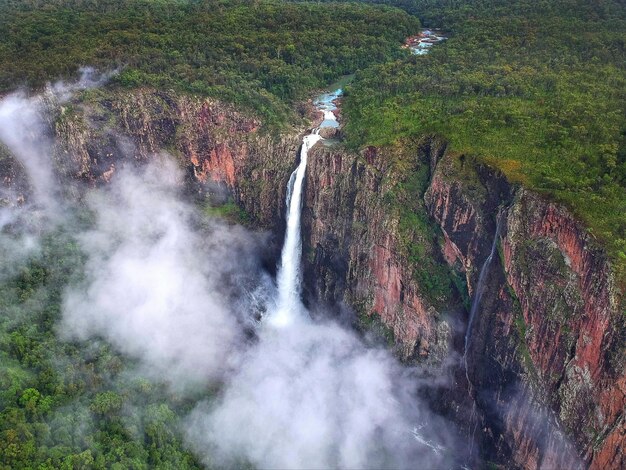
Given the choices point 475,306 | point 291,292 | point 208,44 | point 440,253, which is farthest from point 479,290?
point 208,44

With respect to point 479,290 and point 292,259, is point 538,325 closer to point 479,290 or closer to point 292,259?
point 479,290

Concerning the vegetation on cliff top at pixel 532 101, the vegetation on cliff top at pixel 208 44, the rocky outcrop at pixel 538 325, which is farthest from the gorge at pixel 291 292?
the vegetation on cliff top at pixel 208 44

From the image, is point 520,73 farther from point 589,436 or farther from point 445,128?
point 589,436

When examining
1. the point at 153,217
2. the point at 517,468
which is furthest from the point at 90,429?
the point at 517,468

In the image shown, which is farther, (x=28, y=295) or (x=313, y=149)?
(x=313, y=149)

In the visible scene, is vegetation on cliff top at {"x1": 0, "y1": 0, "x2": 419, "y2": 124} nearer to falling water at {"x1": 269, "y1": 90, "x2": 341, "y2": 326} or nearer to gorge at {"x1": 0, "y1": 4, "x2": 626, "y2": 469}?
gorge at {"x1": 0, "y1": 4, "x2": 626, "y2": 469}

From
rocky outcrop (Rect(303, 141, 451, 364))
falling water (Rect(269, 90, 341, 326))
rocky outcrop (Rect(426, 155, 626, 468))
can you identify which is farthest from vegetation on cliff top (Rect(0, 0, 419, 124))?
rocky outcrop (Rect(426, 155, 626, 468))

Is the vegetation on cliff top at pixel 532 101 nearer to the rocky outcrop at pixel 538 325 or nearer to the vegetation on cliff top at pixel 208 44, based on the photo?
the rocky outcrop at pixel 538 325
